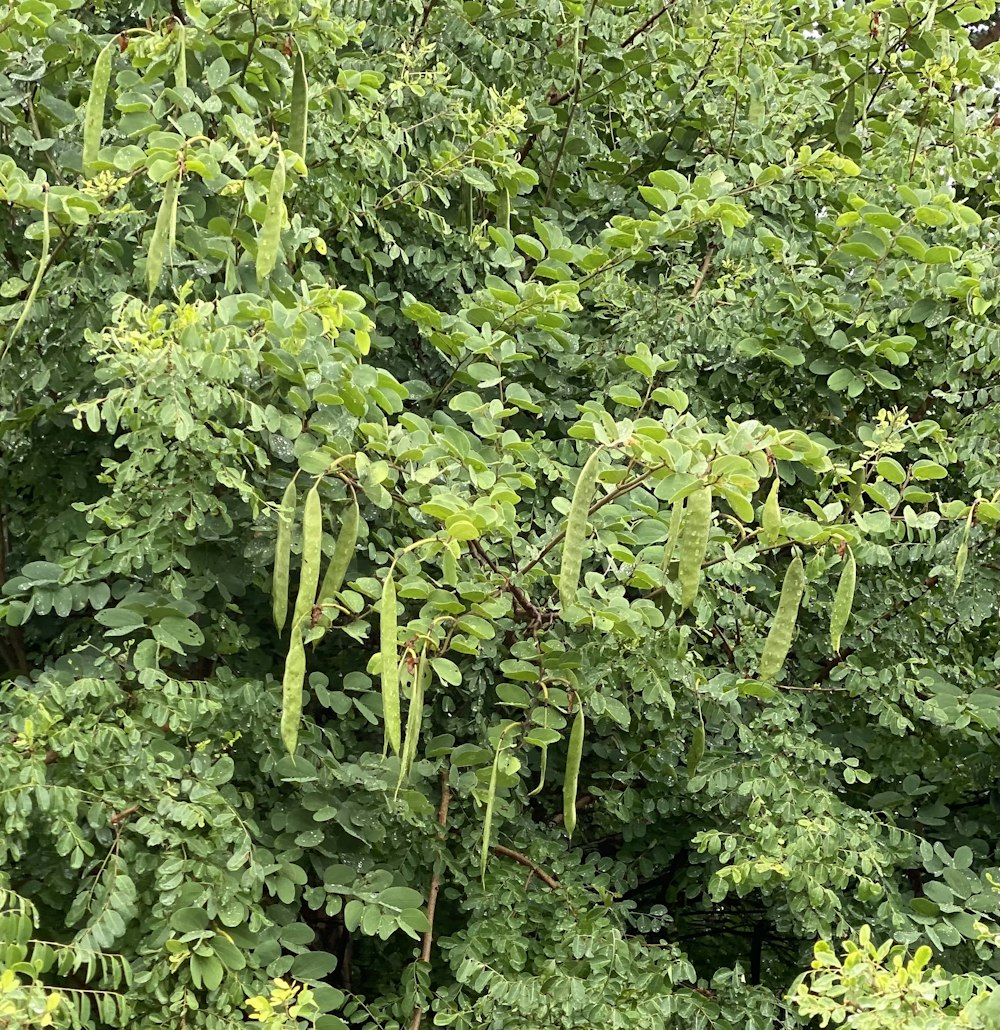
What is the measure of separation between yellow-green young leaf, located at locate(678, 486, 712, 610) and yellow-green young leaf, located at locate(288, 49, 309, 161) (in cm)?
126

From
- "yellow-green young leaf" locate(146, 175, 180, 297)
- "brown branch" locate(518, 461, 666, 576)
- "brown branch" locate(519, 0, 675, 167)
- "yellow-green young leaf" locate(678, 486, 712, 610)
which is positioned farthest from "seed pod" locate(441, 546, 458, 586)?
"brown branch" locate(519, 0, 675, 167)

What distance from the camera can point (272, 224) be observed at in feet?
7.68

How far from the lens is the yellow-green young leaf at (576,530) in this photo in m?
2.22

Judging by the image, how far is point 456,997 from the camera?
2.91 metres

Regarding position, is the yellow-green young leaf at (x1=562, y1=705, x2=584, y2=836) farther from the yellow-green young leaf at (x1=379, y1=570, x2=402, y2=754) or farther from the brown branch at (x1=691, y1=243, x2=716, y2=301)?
the brown branch at (x1=691, y1=243, x2=716, y2=301)

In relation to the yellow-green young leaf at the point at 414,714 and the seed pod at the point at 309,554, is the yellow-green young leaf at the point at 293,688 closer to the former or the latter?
the seed pod at the point at 309,554

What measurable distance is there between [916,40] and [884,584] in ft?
5.70

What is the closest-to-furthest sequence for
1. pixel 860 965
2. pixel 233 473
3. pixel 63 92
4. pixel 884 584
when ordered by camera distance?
pixel 860 965 → pixel 233 473 → pixel 63 92 → pixel 884 584

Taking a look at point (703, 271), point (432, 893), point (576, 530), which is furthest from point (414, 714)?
point (703, 271)

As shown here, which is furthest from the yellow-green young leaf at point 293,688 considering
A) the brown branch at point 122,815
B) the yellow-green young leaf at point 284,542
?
the brown branch at point 122,815

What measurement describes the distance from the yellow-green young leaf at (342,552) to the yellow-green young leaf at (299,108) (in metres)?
0.89

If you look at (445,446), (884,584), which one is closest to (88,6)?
(445,446)

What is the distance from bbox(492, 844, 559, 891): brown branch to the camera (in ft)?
10.2

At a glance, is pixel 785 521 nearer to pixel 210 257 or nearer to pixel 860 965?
pixel 860 965
